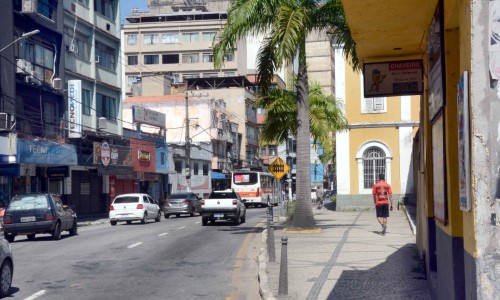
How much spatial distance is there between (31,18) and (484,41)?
36.7 metres

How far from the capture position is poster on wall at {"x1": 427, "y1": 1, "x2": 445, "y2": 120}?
24.2 ft

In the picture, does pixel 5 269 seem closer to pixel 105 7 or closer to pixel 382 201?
pixel 382 201

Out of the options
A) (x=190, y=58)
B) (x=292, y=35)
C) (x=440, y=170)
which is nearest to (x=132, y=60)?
(x=190, y=58)

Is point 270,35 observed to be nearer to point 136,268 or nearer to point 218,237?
point 218,237

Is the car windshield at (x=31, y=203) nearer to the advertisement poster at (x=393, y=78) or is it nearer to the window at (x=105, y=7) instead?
the advertisement poster at (x=393, y=78)

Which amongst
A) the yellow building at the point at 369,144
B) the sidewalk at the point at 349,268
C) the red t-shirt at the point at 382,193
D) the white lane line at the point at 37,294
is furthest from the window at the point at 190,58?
the white lane line at the point at 37,294

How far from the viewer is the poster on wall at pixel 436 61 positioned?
737 cm

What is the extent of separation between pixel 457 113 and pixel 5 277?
8.33m

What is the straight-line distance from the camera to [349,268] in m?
14.2

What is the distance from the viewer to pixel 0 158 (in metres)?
34.1

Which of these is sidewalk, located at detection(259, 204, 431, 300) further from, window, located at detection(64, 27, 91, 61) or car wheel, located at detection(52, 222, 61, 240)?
window, located at detection(64, 27, 91, 61)

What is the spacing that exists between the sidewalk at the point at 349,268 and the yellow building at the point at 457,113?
53.5 inches

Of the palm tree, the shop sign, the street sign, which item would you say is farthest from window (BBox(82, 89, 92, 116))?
the palm tree

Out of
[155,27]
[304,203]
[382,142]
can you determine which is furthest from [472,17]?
[155,27]
